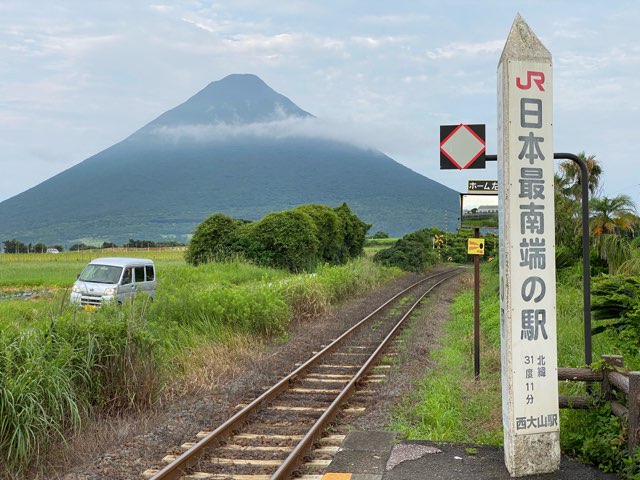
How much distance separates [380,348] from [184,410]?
4703mm

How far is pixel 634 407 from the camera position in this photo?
4434 mm

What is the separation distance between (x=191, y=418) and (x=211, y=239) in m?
20.4

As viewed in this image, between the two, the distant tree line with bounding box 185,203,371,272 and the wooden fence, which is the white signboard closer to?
the wooden fence

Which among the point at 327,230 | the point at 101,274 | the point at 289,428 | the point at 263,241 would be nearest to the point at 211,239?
the point at 263,241

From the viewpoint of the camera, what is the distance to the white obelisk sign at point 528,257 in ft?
15.7

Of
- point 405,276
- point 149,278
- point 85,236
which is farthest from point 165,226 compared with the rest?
point 149,278

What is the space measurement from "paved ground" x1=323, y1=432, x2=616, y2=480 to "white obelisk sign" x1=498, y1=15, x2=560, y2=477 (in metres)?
0.18

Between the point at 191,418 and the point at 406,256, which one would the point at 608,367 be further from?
the point at 406,256

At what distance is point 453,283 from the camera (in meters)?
30.7

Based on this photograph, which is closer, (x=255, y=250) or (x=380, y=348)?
(x=380, y=348)

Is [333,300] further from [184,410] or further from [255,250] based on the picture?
[184,410]

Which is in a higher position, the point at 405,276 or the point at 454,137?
the point at 454,137

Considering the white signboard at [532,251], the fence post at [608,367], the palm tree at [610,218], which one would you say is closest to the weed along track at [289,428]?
the white signboard at [532,251]

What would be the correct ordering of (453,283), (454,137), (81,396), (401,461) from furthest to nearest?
(453,283)
(454,137)
(81,396)
(401,461)
